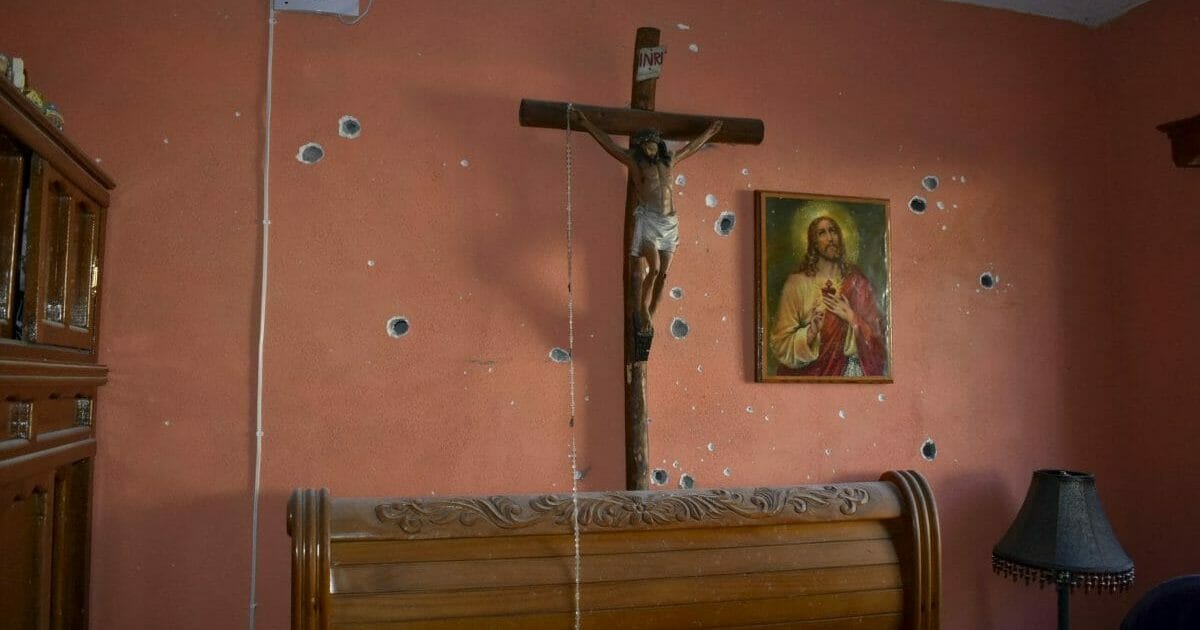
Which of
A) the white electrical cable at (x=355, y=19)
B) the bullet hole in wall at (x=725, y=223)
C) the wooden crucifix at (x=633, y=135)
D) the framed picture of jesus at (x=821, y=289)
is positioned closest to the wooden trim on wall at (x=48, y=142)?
the white electrical cable at (x=355, y=19)

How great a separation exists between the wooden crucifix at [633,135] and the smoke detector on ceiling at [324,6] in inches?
20.4

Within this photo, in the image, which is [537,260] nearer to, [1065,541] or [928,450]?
[928,450]

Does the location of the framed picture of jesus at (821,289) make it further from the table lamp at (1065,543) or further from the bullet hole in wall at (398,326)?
the bullet hole in wall at (398,326)

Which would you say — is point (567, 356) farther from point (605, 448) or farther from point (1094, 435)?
point (1094, 435)

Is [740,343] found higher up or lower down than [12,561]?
higher up

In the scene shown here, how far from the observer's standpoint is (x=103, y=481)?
186 centimetres

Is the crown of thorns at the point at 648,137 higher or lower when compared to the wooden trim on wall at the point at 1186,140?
lower

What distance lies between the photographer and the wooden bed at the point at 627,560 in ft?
5.65

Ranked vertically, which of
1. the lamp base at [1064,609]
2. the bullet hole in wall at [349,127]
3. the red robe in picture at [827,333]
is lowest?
the lamp base at [1064,609]

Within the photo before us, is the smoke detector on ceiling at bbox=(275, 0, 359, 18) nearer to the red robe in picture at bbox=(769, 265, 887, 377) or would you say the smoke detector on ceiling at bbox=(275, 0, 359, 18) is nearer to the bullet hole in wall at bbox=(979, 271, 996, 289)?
the red robe in picture at bbox=(769, 265, 887, 377)

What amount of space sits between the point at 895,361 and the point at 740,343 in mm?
496

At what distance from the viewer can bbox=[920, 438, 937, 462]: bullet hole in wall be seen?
7.98ft

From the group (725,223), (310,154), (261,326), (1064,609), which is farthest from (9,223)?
(1064,609)

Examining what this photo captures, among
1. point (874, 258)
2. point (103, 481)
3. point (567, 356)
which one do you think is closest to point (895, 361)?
point (874, 258)
